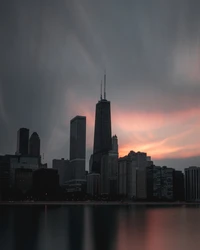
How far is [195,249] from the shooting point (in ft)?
228

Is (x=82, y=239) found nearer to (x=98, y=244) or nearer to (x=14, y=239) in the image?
(x=98, y=244)

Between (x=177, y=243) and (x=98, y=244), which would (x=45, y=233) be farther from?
(x=177, y=243)

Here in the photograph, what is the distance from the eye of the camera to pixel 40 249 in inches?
2504

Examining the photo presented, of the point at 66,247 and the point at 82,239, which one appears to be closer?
the point at 66,247

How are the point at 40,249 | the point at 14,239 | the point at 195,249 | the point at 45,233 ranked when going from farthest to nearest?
1. the point at 45,233
2. the point at 14,239
3. the point at 195,249
4. the point at 40,249

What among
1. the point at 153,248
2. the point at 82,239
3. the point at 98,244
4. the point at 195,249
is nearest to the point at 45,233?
the point at 82,239

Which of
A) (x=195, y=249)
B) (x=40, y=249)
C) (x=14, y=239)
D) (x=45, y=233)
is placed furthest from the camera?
(x=45, y=233)

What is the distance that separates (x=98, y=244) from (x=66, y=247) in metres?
6.88

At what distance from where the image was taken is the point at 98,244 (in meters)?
71.3

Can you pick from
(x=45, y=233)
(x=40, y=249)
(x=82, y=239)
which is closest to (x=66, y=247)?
(x=40, y=249)

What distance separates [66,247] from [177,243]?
23.0 metres

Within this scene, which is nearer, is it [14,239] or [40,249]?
[40,249]

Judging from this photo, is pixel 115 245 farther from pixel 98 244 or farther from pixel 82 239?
pixel 82 239

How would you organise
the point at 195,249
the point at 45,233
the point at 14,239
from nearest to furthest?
the point at 195,249 < the point at 14,239 < the point at 45,233
